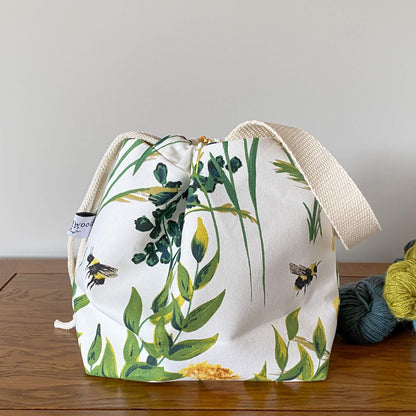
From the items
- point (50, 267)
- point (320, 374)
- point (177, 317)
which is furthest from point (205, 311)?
point (50, 267)

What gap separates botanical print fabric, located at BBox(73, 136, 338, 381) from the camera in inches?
21.1

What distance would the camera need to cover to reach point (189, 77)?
923mm

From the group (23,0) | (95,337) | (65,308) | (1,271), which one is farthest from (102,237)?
(23,0)

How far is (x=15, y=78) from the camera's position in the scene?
920mm

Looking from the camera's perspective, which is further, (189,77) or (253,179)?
(189,77)

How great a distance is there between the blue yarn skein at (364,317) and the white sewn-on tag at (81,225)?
0.91 ft

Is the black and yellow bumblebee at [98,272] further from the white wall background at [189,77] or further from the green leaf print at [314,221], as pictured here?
the white wall background at [189,77]

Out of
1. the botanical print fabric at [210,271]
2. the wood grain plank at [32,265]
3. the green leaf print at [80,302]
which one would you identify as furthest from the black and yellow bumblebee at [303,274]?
the wood grain plank at [32,265]

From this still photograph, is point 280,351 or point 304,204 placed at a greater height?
point 304,204

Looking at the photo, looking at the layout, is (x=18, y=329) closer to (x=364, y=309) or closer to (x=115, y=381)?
(x=115, y=381)

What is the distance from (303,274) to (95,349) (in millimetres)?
209

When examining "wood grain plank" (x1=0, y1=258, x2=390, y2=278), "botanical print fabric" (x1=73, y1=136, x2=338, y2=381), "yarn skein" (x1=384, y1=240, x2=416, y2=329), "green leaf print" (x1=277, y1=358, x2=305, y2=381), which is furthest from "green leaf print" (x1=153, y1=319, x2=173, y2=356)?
"wood grain plank" (x1=0, y1=258, x2=390, y2=278)

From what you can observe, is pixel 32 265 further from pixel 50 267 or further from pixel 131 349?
pixel 131 349

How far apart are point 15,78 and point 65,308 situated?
1.27 ft
